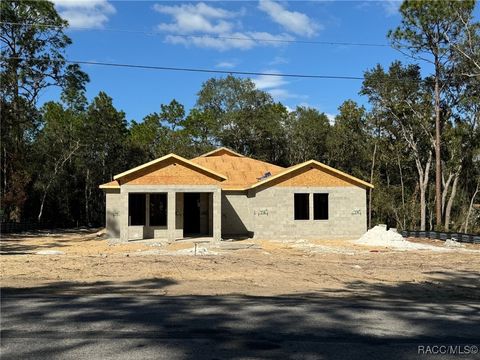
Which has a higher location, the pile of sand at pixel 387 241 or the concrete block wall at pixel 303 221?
the concrete block wall at pixel 303 221

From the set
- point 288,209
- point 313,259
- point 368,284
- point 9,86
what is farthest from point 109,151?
point 368,284

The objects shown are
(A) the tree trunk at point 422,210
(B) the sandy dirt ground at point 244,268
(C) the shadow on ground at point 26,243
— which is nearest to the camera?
(B) the sandy dirt ground at point 244,268

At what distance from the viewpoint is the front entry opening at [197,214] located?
96.2 ft

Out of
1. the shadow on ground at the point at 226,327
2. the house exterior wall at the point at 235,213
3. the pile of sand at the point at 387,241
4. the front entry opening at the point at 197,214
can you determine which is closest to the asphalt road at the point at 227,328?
the shadow on ground at the point at 226,327

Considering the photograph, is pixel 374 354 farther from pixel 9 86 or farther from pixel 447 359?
pixel 9 86

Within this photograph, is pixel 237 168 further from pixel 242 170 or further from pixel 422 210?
pixel 422 210

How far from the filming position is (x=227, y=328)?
6.78 meters

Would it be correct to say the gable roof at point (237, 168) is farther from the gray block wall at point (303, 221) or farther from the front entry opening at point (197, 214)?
the gray block wall at point (303, 221)

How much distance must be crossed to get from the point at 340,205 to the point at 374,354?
23542mm

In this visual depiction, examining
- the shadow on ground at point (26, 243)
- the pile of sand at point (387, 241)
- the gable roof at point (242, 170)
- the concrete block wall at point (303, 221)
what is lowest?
the shadow on ground at point (26, 243)

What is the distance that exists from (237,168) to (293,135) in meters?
18.1

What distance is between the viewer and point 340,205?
28781 millimetres

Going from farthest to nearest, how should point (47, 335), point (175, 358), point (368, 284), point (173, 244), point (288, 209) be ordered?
point (288, 209)
point (173, 244)
point (368, 284)
point (47, 335)
point (175, 358)

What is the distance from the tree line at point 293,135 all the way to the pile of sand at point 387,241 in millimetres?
9120
